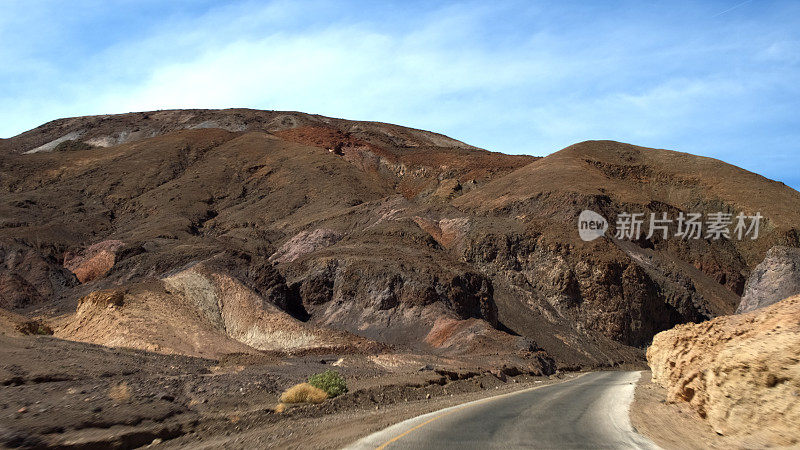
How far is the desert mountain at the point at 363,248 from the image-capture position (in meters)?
46.7

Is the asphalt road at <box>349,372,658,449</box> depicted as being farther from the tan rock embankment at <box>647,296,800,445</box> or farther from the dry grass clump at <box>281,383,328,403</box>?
the dry grass clump at <box>281,383,328,403</box>

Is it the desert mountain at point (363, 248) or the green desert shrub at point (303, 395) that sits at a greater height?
the desert mountain at point (363, 248)

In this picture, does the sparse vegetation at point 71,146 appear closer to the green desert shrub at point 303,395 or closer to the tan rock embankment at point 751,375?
the green desert shrub at point 303,395

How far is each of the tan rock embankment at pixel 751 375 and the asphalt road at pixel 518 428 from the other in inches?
65.8

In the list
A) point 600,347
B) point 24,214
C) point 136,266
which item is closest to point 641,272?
point 600,347

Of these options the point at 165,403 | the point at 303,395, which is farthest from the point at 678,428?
the point at 165,403

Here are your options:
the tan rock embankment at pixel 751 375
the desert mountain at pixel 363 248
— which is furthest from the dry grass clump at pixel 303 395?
the desert mountain at pixel 363 248

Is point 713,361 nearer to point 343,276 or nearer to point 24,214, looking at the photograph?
point 343,276

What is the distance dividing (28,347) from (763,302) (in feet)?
176

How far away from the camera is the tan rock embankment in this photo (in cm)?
1012

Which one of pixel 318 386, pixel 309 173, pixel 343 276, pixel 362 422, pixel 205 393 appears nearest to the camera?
pixel 362 422

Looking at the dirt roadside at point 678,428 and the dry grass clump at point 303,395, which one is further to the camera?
the dry grass clump at point 303,395

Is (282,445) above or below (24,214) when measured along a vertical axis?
below

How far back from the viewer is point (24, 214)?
8725cm
